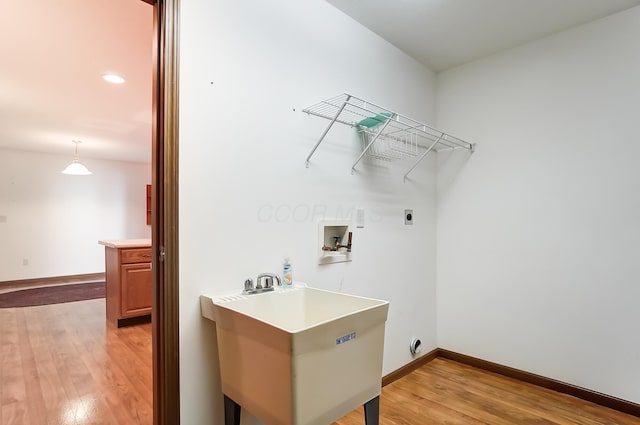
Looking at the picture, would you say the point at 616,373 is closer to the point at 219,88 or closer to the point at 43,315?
the point at 219,88

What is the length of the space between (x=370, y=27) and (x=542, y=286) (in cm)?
210

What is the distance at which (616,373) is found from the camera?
6.52ft

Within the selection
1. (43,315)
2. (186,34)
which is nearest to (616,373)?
(186,34)

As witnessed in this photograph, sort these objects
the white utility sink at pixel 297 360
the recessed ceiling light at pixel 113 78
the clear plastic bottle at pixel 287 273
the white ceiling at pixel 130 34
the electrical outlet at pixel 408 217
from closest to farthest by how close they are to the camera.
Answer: the white utility sink at pixel 297 360, the clear plastic bottle at pixel 287 273, the white ceiling at pixel 130 34, the electrical outlet at pixel 408 217, the recessed ceiling light at pixel 113 78

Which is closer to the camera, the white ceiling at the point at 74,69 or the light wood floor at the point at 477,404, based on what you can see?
the light wood floor at the point at 477,404

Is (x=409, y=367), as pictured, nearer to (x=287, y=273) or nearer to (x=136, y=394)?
(x=287, y=273)

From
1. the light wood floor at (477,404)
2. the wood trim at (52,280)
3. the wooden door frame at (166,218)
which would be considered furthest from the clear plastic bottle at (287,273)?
the wood trim at (52,280)

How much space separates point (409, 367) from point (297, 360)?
1.75 meters

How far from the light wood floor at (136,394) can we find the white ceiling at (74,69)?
235cm

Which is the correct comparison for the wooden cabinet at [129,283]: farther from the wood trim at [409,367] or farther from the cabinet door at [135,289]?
the wood trim at [409,367]

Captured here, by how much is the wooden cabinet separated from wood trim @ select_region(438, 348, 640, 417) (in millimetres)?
3034

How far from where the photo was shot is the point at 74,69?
2.70 m

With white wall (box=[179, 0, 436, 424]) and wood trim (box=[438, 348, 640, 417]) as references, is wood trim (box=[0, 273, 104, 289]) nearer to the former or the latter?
white wall (box=[179, 0, 436, 424])

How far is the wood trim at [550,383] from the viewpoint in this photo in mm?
1937
